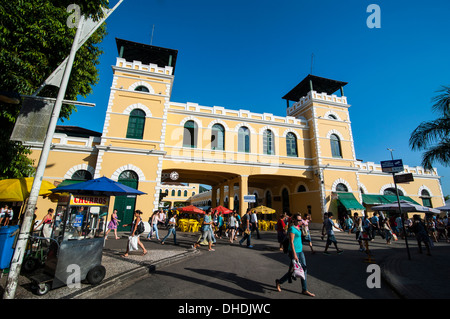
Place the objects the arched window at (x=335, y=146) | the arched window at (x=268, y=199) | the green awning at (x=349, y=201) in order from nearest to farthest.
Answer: the green awning at (x=349, y=201) → the arched window at (x=335, y=146) → the arched window at (x=268, y=199)

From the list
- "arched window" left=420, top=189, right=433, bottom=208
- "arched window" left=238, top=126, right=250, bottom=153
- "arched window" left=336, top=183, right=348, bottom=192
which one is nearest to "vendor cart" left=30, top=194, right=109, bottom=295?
"arched window" left=238, top=126, right=250, bottom=153

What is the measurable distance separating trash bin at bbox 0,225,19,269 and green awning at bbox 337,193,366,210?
19887mm

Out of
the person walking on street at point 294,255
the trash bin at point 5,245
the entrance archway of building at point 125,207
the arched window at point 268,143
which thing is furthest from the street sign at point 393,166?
the entrance archway of building at point 125,207

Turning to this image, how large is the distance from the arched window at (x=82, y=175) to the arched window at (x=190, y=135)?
7168 mm

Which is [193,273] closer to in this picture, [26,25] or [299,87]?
[26,25]

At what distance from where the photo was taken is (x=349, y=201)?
59.5ft

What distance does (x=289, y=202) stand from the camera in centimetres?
2220

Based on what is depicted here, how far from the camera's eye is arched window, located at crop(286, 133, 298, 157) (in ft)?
65.1

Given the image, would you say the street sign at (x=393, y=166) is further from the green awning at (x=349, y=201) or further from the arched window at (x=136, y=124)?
the arched window at (x=136, y=124)

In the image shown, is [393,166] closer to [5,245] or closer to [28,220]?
[28,220]

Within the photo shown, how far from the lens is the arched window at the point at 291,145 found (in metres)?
19.8

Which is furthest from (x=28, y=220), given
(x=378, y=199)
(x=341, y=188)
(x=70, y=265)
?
(x=378, y=199)

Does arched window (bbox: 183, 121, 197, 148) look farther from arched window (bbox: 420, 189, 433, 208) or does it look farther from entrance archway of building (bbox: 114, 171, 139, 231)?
arched window (bbox: 420, 189, 433, 208)

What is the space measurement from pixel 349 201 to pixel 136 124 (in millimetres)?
18729
